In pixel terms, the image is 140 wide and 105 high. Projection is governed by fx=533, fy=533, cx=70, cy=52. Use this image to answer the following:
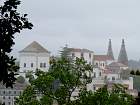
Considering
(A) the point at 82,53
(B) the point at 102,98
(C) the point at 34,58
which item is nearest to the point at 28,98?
(B) the point at 102,98

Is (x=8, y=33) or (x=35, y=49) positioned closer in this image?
(x=8, y=33)

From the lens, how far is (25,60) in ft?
424

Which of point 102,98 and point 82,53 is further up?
point 82,53

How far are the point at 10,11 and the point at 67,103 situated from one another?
10.6 meters

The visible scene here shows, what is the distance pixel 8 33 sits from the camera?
23.5ft

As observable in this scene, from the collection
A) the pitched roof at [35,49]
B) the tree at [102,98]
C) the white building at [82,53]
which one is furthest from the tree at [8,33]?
the pitched roof at [35,49]

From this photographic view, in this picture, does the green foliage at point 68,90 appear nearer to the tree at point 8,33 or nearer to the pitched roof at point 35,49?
the tree at point 8,33

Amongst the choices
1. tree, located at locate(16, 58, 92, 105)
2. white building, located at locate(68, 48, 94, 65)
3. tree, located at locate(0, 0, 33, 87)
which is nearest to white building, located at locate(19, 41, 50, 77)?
white building, located at locate(68, 48, 94, 65)

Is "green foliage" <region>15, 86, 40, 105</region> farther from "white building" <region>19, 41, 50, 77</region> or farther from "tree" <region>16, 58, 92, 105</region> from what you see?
"white building" <region>19, 41, 50, 77</region>

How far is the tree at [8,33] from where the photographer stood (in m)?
7.14

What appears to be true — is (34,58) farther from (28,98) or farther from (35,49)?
(28,98)

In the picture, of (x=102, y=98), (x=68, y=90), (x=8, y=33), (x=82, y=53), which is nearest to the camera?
(x=8, y=33)

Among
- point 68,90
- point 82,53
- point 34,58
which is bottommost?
point 68,90

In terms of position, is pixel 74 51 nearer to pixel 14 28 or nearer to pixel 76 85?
pixel 76 85
